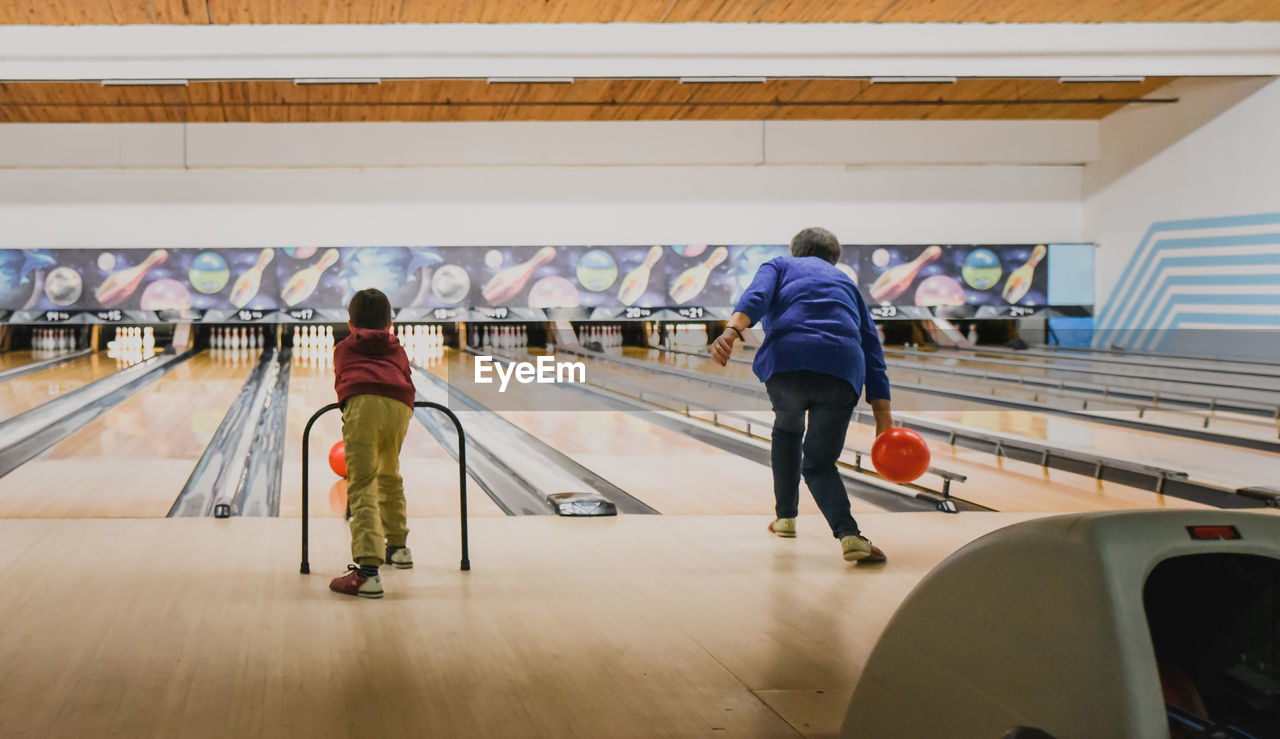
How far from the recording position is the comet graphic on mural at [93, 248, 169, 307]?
8.73 m

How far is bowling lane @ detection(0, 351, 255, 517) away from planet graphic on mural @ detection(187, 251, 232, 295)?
6.65 feet

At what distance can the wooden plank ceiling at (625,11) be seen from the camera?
15.9ft

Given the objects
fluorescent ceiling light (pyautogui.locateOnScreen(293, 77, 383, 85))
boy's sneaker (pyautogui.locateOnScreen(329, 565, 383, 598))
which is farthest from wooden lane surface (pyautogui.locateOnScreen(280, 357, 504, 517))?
fluorescent ceiling light (pyautogui.locateOnScreen(293, 77, 383, 85))

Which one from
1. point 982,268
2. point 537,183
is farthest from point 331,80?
point 982,268

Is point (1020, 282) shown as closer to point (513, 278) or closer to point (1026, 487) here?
point (513, 278)

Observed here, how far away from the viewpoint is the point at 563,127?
360 inches

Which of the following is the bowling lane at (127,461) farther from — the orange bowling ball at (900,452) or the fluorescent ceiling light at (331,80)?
the orange bowling ball at (900,452)

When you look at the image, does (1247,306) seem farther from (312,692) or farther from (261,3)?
(312,692)

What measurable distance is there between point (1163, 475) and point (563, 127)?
6.21m

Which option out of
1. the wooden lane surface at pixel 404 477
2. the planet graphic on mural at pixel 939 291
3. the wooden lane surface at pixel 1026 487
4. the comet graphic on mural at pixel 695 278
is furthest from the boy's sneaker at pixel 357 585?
the planet graphic on mural at pixel 939 291

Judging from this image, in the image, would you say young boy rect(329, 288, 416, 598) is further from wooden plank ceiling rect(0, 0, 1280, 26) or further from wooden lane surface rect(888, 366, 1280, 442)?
wooden lane surface rect(888, 366, 1280, 442)

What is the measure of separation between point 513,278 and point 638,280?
1.04 m

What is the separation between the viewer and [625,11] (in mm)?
5031

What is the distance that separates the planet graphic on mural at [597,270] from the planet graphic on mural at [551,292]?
124 millimetres
